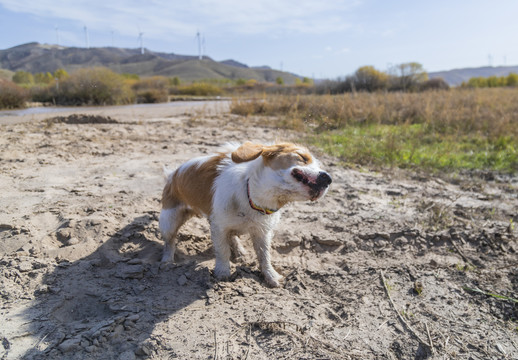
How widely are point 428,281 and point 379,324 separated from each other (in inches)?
38.9

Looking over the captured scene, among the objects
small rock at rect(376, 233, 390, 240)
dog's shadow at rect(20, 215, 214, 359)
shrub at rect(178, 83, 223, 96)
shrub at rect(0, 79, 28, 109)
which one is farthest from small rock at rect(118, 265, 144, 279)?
shrub at rect(178, 83, 223, 96)

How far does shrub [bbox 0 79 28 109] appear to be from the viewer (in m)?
17.9

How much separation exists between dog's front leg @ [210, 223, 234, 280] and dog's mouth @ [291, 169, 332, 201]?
106 centimetres

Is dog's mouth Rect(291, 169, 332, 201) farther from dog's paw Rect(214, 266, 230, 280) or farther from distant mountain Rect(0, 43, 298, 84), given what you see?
distant mountain Rect(0, 43, 298, 84)

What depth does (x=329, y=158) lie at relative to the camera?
8258 millimetres

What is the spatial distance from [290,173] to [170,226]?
6.06ft

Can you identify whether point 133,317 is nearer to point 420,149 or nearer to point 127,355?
point 127,355

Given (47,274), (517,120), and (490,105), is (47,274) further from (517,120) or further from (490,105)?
(490,105)

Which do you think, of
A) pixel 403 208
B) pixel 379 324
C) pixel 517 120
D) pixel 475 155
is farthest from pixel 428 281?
pixel 517 120

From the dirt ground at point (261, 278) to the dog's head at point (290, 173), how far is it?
0.64 m

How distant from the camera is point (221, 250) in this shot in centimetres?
377

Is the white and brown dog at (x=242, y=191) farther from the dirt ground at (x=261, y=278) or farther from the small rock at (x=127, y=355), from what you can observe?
A: the small rock at (x=127, y=355)

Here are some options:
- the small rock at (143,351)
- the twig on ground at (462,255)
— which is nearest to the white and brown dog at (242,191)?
the small rock at (143,351)

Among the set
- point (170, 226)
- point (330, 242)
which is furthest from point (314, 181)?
point (170, 226)
